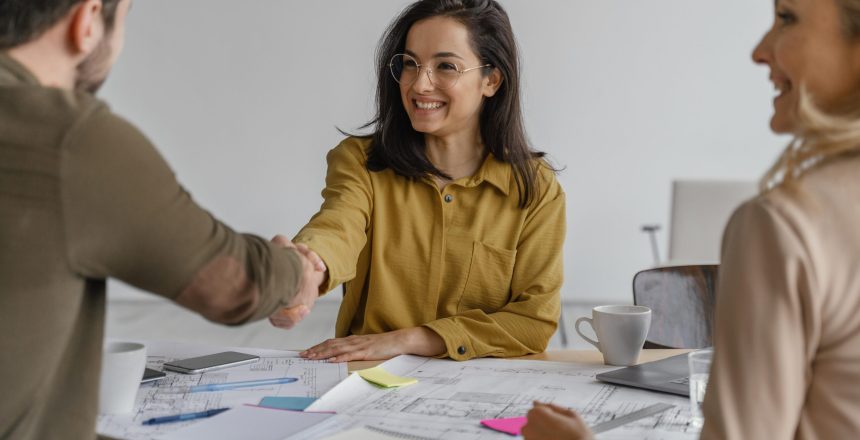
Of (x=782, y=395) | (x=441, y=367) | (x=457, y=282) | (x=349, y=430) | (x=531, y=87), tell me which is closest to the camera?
(x=782, y=395)

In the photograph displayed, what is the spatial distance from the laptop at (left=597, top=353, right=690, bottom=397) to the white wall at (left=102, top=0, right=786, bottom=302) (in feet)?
12.9

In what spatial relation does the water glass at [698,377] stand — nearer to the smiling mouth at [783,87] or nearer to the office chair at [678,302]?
the smiling mouth at [783,87]

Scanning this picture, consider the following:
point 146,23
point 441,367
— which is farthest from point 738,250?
point 146,23

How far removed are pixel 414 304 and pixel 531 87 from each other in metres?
3.57

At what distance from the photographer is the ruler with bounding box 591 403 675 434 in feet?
4.46

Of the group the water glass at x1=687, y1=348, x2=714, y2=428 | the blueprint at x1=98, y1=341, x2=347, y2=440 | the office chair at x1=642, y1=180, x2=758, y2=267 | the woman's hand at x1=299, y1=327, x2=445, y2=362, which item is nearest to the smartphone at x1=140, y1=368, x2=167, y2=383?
the blueprint at x1=98, y1=341, x2=347, y2=440

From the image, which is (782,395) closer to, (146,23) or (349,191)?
→ (349,191)

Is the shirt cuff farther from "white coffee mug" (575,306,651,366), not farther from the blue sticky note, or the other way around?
the blue sticky note

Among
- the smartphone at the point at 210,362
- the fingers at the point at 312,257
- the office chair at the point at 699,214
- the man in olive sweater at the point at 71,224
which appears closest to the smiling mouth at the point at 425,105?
the fingers at the point at 312,257

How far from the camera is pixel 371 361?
5.90 feet

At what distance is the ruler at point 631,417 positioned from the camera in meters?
1.36

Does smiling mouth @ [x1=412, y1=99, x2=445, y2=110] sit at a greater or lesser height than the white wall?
greater

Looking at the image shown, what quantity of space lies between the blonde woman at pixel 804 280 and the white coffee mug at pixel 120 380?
87 centimetres

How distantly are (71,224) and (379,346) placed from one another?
0.95 m
